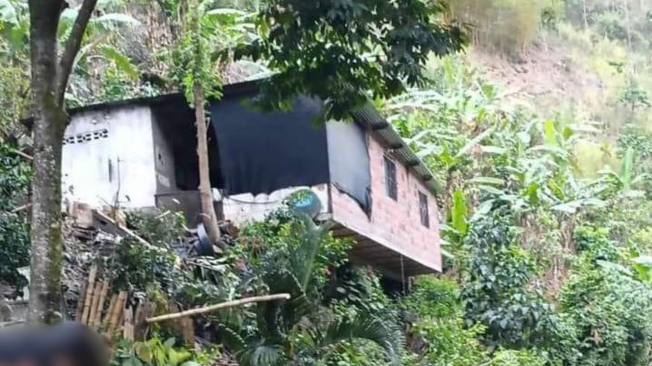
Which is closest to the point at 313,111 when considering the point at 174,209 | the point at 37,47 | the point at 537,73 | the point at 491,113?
the point at 174,209

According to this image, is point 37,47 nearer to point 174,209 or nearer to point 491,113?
point 174,209

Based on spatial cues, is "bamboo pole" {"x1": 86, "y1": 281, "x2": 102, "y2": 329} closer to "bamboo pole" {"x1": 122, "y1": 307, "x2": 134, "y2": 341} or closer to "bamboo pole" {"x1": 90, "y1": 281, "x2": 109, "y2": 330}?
"bamboo pole" {"x1": 90, "y1": 281, "x2": 109, "y2": 330}

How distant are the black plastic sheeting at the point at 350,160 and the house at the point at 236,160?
1 cm

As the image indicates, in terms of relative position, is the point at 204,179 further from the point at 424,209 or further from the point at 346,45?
the point at 424,209

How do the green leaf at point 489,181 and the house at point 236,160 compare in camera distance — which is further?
the green leaf at point 489,181

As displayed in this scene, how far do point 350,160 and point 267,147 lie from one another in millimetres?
1259

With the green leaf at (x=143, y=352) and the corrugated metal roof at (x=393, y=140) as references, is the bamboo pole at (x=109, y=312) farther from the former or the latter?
the corrugated metal roof at (x=393, y=140)

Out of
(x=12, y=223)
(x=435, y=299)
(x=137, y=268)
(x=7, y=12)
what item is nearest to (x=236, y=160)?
(x=137, y=268)

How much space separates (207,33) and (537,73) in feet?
79.4

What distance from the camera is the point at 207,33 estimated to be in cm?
1188

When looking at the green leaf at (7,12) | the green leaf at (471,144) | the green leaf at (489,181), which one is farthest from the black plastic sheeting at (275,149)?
the green leaf at (489,181)

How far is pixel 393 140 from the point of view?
46.0 ft

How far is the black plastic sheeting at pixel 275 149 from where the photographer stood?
1151cm

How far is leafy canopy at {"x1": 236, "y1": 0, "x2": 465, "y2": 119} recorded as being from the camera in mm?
5816
